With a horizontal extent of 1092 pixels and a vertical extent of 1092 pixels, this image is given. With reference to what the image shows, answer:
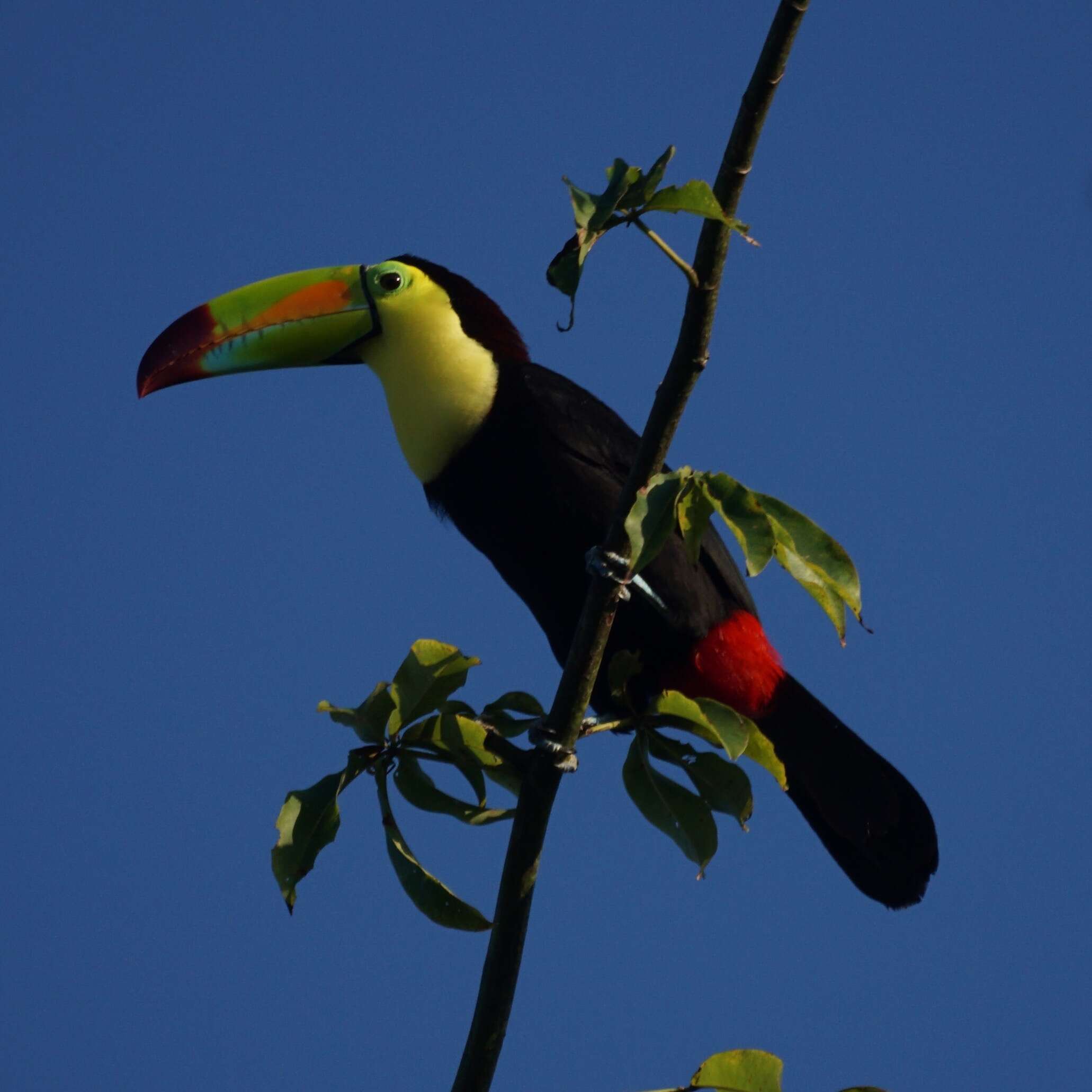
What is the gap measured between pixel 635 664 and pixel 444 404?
1.37m

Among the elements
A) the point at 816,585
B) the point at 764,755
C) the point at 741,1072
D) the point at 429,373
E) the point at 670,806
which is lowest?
the point at 741,1072

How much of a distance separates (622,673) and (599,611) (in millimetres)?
408

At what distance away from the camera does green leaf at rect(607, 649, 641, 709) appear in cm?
299

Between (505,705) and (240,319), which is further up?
(240,319)

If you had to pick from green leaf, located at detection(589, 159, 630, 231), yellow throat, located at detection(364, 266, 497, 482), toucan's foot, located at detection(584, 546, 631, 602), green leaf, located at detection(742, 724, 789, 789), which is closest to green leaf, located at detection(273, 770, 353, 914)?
toucan's foot, located at detection(584, 546, 631, 602)

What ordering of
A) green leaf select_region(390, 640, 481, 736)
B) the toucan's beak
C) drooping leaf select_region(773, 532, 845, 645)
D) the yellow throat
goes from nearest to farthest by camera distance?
1. drooping leaf select_region(773, 532, 845, 645)
2. green leaf select_region(390, 640, 481, 736)
3. the yellow throat
4. the toucan's beak

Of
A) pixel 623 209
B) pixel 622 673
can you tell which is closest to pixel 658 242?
pixel 623 209

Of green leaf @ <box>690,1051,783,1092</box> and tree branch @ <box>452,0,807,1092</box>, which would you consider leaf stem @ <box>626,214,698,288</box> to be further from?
green leaf @ <box>690,1051,783,1092</box>

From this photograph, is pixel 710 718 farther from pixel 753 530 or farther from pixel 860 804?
pixel 860 804

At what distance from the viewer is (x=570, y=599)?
4141 millimetres

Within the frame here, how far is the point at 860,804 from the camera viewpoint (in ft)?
13.3

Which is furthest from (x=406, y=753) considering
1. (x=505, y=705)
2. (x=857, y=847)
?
(x=857, y=847)

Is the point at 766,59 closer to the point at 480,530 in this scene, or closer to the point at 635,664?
the point at 635,664

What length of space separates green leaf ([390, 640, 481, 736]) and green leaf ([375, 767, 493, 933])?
0.17 metres
